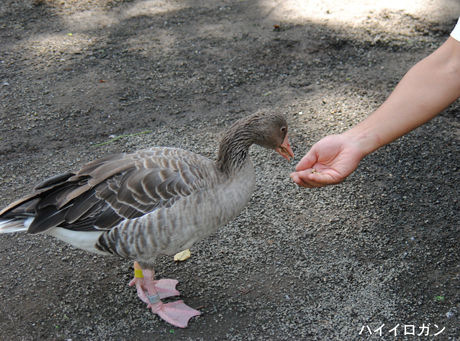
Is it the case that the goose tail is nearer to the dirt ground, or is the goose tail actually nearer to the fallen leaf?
the dirt ground

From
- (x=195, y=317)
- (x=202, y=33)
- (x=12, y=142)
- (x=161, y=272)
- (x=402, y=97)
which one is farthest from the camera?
(x=202, y=33)

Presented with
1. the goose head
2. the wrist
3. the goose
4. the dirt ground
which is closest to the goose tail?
the goose

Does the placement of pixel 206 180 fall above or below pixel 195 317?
above

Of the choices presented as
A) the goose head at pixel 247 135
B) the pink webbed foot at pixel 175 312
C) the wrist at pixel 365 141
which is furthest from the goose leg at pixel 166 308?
the wrist at pixel 365 141

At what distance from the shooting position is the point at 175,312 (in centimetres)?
307

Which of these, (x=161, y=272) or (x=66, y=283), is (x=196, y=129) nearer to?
(x=161, y=272)

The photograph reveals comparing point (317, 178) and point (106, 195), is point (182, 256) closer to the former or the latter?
point (106, 195)

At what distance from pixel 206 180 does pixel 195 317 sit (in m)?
0.89

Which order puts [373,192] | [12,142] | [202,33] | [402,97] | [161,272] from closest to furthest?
[402,97], [161,272], [373,192], [12,142], [202,33]

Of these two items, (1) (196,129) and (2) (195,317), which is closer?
(2) (195,317)

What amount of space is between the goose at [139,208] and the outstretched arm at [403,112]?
50cm

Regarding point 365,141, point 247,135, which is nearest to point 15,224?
point 247,135

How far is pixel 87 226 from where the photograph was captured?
2932 millimetres

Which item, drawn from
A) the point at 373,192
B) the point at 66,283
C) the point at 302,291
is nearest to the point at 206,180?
the point at 302,291
